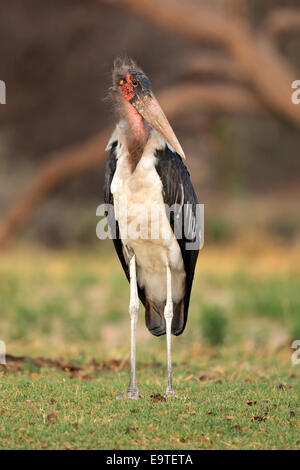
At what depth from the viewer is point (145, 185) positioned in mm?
3768

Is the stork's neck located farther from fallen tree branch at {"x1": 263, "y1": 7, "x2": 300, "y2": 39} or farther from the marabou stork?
fallen tree branch at {"x1": 263, "y1": 7, "x2": 300, "y2": 39}

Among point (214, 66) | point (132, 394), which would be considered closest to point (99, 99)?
point (214, 66)

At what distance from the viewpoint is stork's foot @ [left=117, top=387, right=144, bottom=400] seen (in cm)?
357

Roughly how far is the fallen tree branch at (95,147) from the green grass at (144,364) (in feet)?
4.58

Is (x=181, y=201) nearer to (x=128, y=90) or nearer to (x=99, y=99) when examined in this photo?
(x=128, y=90)

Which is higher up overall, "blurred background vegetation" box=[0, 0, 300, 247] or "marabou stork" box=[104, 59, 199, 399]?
"blurred background vegetation" box=[0, 0, 300, 247]

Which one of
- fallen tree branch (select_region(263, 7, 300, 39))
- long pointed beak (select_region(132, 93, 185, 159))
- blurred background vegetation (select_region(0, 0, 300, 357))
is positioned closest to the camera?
long pointed beak (select_region(132, 93, 185, 159))

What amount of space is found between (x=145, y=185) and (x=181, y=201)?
0.21m

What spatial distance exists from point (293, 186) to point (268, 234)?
4090 millimetres

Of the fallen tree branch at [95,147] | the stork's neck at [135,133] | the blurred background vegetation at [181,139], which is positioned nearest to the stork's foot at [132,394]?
the stork's neck at [135,133]

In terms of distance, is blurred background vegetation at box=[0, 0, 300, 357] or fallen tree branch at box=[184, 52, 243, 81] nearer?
blurred background vegetation at box=[0, 0, 300, 357]

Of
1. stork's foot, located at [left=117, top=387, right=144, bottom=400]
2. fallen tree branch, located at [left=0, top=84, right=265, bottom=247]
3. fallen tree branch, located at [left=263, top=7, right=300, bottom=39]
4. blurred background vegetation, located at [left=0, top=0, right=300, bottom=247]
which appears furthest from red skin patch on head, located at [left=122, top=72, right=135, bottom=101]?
fallen tree branch, located at [left=0, top=84, right=265, bottom=247]

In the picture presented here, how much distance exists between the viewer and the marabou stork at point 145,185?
3.76m

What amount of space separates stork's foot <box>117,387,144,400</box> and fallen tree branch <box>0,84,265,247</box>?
277 inches
